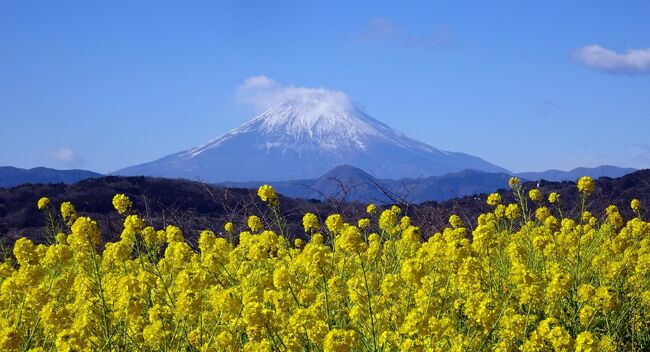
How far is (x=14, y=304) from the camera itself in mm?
5934

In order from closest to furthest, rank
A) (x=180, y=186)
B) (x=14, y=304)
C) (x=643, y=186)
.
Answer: (x=14, y=304)
(x=643, y=186)
(x=180, y=186)

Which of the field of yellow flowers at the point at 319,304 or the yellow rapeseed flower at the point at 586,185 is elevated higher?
the yellow rapeseed flower at the point at 586,185

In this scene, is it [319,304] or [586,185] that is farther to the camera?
[586,185]

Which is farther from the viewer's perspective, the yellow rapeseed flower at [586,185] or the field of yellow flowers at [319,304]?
the yellow rapeseed flower at [586,185]

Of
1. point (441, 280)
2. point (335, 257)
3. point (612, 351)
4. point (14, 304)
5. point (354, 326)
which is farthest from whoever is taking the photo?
point (335, 257)

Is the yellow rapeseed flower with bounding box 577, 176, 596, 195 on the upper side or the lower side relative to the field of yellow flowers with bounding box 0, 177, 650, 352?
upper

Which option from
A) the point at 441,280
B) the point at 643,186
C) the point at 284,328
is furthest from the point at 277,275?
the point at 643,186

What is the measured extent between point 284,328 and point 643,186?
30.6m

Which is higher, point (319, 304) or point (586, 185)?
point (586, 185)

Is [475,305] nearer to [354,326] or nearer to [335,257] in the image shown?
[354,326]

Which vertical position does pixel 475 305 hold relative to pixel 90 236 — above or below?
below

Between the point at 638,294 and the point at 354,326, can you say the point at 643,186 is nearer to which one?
the point at 638,294

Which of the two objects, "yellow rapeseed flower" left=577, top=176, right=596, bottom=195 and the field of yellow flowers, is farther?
"yellow rapeseed flower" left=577, top=176, right=596, bottom=195

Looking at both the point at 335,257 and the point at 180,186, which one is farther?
the point at 180,186
